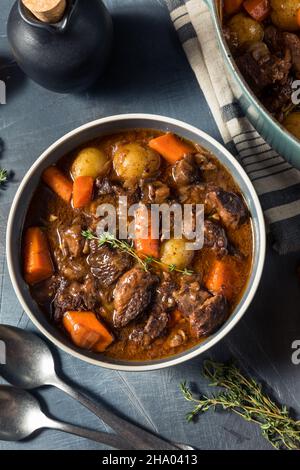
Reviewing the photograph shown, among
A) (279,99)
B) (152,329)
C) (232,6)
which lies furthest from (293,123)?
(152,329)

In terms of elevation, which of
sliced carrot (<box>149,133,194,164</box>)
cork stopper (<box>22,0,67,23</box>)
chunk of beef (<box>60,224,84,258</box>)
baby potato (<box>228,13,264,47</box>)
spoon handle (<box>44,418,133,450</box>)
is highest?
cork stopper (<box>22,0,67,23</box>)

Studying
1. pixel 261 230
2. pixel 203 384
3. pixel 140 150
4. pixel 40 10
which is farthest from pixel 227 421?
pixel 40 10

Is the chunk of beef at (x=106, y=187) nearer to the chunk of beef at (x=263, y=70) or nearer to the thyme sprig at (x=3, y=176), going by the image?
the thyme sprig at (x=3, y=176)

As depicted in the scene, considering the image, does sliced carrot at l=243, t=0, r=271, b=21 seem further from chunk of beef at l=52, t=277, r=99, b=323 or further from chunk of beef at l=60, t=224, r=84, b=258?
chunk of beef at l=52, t=277, r=99, b=323

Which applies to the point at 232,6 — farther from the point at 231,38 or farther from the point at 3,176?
the point at 3,176

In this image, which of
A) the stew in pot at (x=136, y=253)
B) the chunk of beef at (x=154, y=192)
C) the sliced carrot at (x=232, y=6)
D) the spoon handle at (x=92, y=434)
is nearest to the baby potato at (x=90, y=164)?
the stew in pot at (x=136, y=253)

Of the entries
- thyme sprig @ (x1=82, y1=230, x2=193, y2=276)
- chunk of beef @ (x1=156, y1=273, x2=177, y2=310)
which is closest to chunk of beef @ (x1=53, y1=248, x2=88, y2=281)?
thyme sprig @ (x1=82, y1=230, x2=193, y2=276)
